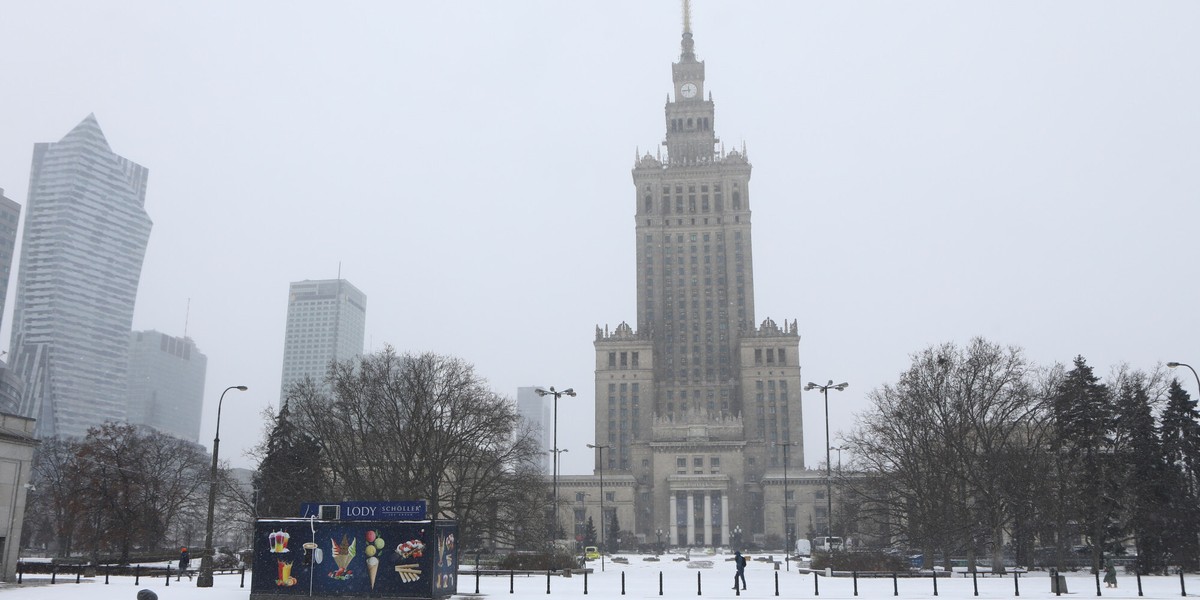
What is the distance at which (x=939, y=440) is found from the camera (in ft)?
206

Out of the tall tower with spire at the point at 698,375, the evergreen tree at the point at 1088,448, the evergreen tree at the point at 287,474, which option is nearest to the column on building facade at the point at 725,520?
the tall tower with spire at the point at 698,375

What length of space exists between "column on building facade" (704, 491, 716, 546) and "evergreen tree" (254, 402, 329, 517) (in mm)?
92079

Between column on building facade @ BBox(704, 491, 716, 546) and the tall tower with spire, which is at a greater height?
the tall tower with spire

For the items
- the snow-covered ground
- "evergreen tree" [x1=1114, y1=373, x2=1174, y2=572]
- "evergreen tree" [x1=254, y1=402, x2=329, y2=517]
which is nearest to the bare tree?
"evergreen tree" [x1=254, y1=402, x2=329, y2=517]

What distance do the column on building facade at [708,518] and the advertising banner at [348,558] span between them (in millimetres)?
122830

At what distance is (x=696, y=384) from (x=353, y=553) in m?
146

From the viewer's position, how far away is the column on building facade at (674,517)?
15088cm

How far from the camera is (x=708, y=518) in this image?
151375 mm

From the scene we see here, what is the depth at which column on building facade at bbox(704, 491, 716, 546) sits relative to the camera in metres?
150

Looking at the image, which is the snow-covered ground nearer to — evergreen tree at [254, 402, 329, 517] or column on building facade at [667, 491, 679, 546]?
evergreen tree at [254, 402, 329, 517]

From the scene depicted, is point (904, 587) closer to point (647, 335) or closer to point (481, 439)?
point (481, 439)

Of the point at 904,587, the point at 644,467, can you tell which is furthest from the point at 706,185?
the point at 904,587

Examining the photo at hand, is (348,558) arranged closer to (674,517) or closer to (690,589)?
(690,589)

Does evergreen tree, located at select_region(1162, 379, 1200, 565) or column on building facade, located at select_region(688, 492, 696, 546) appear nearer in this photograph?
evergreen tree, located at select_region(1162, 379, 1200, 565)
